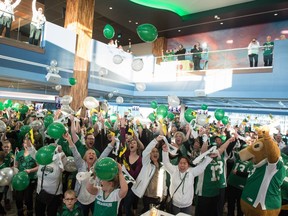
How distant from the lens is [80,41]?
36.9 feet

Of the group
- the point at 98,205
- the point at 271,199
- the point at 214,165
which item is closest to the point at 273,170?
the point at 271,199

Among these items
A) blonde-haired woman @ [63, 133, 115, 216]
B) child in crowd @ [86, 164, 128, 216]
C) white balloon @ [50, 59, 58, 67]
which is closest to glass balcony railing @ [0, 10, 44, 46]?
white balloon @ [50, 59, 58, 67]

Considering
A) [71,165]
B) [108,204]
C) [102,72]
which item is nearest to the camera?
[108,204]

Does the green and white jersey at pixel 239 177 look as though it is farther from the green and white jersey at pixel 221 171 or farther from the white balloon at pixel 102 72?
the white balloon at pixel 102 72

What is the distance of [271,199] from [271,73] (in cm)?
828

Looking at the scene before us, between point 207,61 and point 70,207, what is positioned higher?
point 207,61

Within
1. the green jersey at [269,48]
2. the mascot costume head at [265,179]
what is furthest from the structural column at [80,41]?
the mascot costume head at [265,179]

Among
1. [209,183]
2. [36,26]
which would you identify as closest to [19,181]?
[209,183]

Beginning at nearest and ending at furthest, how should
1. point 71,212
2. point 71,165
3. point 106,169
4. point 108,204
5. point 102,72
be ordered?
point 106,169 → point 108,204 → point 71,212 → point 71,165 → point 102,72

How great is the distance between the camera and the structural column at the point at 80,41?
11.0 m

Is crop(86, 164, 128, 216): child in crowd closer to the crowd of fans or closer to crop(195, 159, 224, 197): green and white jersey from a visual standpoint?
the crowd of fans

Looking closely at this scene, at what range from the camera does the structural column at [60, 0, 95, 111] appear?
36.0 feet

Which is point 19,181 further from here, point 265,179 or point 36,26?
point 36,26

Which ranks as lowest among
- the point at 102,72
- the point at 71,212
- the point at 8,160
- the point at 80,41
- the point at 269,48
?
the point at 71,212
